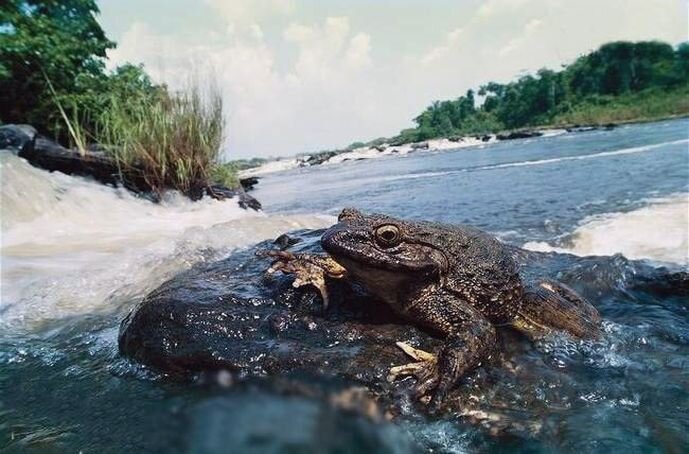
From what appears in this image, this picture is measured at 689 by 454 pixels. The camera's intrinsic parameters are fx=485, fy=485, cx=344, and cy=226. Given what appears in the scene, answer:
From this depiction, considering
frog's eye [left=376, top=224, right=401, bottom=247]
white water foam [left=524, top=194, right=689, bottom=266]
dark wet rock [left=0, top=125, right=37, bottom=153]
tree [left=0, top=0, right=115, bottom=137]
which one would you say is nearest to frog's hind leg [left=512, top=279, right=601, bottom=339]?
frog's eye [left=376, top=224, right=401, bottom=247]

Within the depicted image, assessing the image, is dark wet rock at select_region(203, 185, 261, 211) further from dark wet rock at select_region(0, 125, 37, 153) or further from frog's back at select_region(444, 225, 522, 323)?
frog's back at select_region(444, 225, 522, 323)

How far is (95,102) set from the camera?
13.4 metres

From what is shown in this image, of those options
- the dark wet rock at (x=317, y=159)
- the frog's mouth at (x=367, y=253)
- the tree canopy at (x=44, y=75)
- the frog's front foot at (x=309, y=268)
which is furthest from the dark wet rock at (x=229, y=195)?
the dark wet rock at (x=317, y=159)

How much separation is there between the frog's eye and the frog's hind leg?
1.12m

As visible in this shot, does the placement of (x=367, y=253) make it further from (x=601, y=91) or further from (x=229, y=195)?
(x=601, y=91)

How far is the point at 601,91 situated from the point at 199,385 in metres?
82.9

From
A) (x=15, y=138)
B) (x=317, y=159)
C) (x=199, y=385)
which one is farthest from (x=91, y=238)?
(x=317, y=159)

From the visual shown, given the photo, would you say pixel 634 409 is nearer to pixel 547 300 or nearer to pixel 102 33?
pixel 547 300

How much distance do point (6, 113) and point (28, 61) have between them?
5.73 feet

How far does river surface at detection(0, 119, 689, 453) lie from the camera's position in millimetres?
480

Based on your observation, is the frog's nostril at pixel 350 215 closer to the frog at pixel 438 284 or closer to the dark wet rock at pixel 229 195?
the frog at pixel 438 284

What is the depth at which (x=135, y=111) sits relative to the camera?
1139 cm

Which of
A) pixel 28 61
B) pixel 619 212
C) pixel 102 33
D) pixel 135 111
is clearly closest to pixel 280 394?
pixel 619 212

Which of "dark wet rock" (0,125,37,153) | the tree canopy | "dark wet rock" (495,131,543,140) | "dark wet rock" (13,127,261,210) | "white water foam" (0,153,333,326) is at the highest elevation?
the tree canopy
